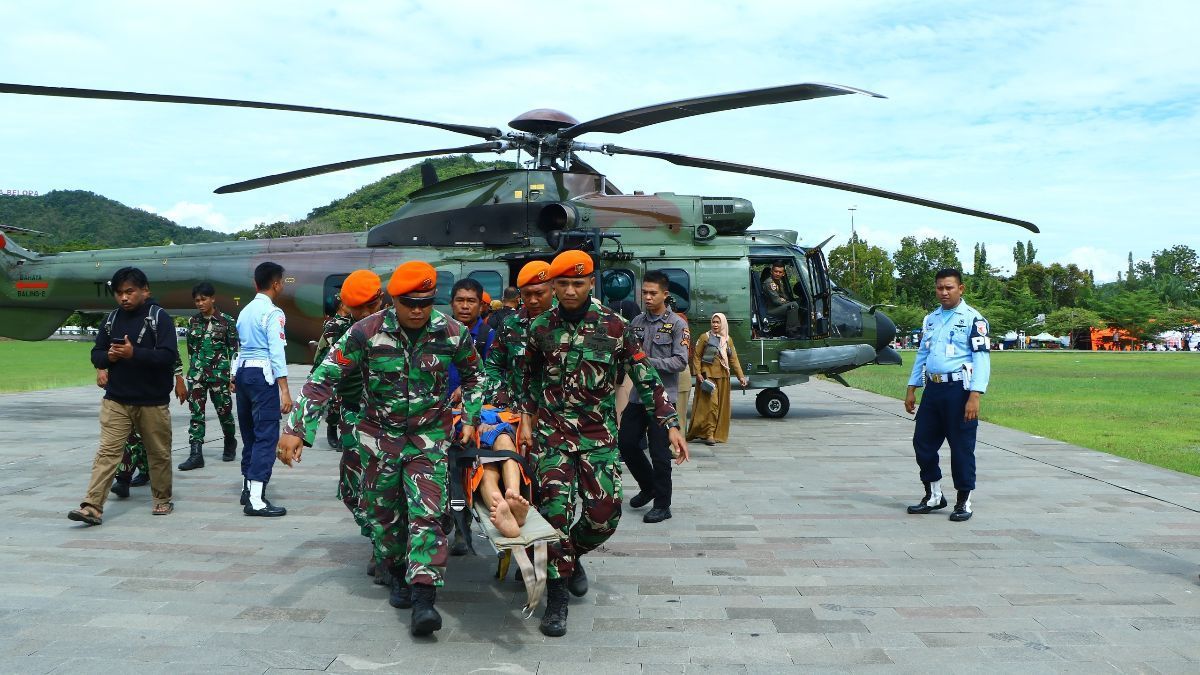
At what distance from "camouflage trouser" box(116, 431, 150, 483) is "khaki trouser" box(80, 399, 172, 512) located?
24.5 inches

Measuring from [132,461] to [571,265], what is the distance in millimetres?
5123

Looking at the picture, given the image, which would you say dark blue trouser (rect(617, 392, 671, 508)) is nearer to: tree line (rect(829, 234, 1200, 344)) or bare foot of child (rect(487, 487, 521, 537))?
bare foot of child (rect(487, 487, 521, 537))

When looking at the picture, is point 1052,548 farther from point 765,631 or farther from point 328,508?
point 328,508

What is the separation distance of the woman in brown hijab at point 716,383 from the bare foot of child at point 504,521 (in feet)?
20.1

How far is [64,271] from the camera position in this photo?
13.3 metres

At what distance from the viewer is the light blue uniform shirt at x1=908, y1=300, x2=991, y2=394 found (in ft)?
21.2

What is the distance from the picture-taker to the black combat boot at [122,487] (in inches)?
286

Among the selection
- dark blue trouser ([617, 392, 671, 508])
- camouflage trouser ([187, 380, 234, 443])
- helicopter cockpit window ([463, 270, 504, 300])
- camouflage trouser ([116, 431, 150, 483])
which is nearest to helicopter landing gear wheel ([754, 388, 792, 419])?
helicopter cockpit window ([463, 270, 504, 300])

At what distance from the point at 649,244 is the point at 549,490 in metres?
8.06

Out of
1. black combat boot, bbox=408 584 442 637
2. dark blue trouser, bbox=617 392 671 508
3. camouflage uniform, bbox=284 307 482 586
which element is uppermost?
camouflage uniform, bbox=284 307 482 586

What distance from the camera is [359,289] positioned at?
5152mm

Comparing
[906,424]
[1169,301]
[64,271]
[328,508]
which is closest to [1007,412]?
[906,424]

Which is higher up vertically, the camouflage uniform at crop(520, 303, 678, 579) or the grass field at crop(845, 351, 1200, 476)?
the camouflage uniform at crop(520, 303, 678, 579)

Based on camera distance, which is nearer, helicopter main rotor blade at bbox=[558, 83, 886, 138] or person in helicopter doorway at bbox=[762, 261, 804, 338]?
helicopter main rotor blade at bbox=[558, 83, 886, 138]
